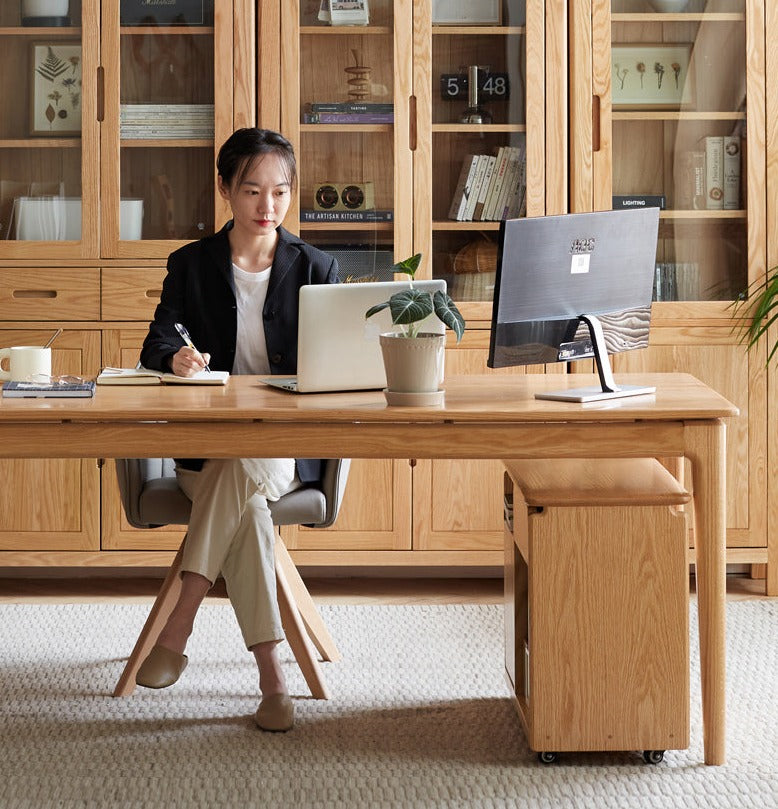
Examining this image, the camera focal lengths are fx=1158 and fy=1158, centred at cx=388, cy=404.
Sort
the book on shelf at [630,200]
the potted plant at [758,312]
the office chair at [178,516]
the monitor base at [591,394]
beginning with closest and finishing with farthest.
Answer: the monitor base at [591,394] → the office chair at [178,516] → the potted plant at [758,312] → the book on shelf at [630,200]

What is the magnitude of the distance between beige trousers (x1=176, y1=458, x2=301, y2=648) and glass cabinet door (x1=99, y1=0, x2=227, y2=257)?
3.81 ft

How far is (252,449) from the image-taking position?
2010 mm

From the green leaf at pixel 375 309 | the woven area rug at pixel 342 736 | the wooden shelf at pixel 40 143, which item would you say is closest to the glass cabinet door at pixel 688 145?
the woven area rug at pixel 342 736

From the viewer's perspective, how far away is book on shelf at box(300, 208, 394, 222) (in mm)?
3385

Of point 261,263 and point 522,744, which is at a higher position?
point 261,263

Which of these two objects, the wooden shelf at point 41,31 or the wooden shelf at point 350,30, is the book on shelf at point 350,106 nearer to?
the wooden shelf at point 350,30

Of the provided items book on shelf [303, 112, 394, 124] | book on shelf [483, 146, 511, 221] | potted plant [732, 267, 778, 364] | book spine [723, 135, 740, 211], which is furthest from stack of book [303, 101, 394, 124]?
potted plant [732, 267, 778, 364]

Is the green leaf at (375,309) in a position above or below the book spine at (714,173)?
below

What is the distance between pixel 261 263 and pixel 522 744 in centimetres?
124

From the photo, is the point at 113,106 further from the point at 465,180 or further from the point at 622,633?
the point at 622,633

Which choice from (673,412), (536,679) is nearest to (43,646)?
(536,679)

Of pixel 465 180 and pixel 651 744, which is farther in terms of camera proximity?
pixel 465 180

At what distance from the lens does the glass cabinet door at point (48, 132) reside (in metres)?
3.32

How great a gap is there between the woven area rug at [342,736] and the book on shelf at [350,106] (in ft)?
4.85
